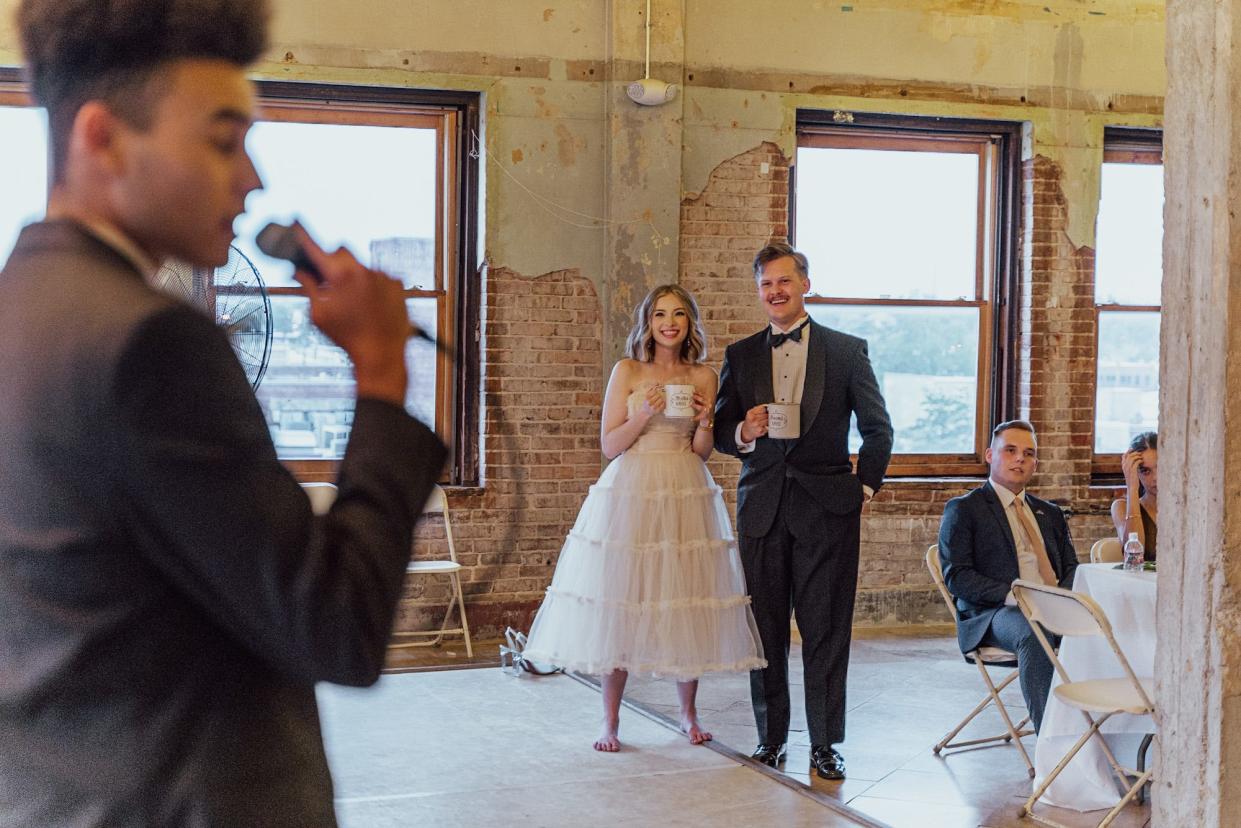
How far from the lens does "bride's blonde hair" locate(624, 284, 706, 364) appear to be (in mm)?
5492

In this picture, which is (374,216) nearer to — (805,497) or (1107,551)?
(805,497)

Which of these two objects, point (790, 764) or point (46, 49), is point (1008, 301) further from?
point (46, 49)

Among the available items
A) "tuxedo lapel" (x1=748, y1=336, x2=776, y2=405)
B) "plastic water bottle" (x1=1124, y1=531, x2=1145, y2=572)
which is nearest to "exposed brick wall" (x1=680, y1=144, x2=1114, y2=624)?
"tuxedo lapel" (x1=748, y1=336, x2=776, y2=405)

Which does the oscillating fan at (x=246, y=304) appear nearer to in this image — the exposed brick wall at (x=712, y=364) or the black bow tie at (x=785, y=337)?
the exposed brick wall at (x=712, y=364)

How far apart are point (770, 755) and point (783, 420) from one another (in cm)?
129

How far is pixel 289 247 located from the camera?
3.21 ft

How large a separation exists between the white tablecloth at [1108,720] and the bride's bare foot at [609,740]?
1529mm

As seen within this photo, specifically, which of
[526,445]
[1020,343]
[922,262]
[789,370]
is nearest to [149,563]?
[789,370]

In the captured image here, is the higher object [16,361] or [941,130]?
[941,130]

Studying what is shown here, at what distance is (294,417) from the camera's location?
7289mm

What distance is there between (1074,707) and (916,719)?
150 centimetres

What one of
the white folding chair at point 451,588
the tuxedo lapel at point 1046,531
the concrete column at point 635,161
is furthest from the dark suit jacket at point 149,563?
the concrete column at point 635,161

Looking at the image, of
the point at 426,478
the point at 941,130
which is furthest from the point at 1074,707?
the point at 941,130

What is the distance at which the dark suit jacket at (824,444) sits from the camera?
5.08m
